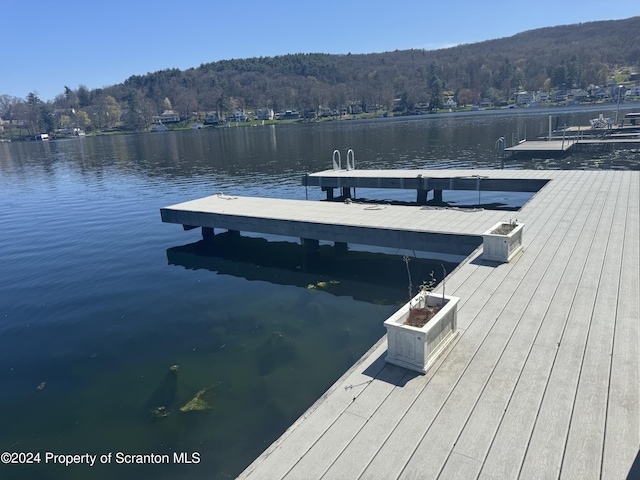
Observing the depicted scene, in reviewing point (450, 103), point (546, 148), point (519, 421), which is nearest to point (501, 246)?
point (519, 421)

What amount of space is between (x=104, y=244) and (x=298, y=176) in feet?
57.3

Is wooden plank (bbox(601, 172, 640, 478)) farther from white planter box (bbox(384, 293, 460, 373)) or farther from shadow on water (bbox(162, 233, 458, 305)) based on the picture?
shadow on water (bbox(162, 233, 458, 305))

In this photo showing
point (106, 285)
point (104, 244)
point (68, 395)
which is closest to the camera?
point (68, 395)

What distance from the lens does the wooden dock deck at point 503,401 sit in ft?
Answer: 12.5

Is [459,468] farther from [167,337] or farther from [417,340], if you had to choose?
[167,337]

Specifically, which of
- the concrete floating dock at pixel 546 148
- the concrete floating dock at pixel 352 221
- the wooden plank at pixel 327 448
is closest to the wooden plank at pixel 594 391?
the wooden plank at pixel 327 448

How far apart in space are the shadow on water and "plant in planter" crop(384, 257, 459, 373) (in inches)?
225

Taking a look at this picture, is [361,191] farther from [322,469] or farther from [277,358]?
[322,469]

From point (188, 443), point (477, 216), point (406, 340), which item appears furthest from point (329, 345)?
point (477, 216)

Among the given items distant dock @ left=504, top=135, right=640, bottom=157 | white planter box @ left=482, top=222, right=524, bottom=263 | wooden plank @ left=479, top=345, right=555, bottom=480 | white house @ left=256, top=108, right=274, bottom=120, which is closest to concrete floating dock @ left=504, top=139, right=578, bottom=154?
distant dock @ left=504, top=135, right=640, bottom=157

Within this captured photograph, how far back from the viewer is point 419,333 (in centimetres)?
505

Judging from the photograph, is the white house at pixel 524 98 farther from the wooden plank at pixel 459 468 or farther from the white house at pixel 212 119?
the wooden plank at pixel 459 468

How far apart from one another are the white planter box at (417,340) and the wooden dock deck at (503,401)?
16 cm

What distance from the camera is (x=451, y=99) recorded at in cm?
17538
